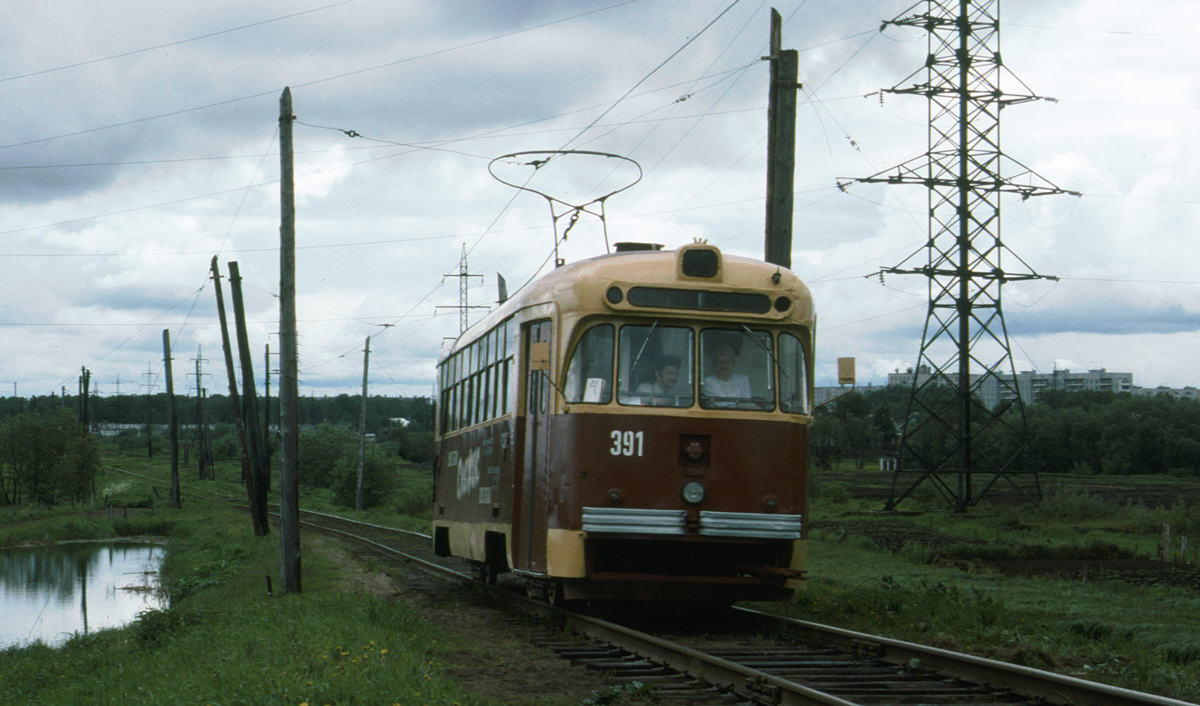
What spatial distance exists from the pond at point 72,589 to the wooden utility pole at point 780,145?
51.5 ft

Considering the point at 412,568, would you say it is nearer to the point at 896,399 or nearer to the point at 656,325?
the point at 656,325

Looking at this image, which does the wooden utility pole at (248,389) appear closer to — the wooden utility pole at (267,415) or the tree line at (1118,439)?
the wooden utility pole at (267,415)

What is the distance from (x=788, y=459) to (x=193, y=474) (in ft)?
312

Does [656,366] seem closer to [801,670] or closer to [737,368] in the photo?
[737,368]

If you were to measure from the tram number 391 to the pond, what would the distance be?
16663 millimetres

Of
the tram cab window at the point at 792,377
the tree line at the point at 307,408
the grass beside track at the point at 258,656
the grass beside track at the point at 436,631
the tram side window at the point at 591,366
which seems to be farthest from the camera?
the tree line at the point at 307,408

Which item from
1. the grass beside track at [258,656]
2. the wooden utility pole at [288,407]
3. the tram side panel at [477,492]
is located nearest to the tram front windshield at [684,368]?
the tram side panel at [477,492]

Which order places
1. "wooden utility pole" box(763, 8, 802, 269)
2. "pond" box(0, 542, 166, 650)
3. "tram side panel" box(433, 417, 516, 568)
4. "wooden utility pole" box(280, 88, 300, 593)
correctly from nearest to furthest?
"tram side panel" box(433, 417, 516, 568)
"wooden utility pole" box(763, 8, 802, 269)
"wooden utility pole" box(280, 88, 300, 593)
"pond" box(0, 542, 166, 650)

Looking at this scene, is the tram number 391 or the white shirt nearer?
the tram number 391

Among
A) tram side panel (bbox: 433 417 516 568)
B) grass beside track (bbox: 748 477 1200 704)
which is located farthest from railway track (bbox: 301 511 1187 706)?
tram side panel (bbox: 433 417 516 568)

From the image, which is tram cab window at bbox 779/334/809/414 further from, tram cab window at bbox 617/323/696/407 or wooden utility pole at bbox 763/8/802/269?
wooden utility pole at bbox 763/8/802/269

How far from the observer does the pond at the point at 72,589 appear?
2756 cm

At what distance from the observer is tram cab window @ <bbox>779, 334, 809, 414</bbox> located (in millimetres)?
10719

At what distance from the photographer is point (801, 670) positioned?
830 cm
